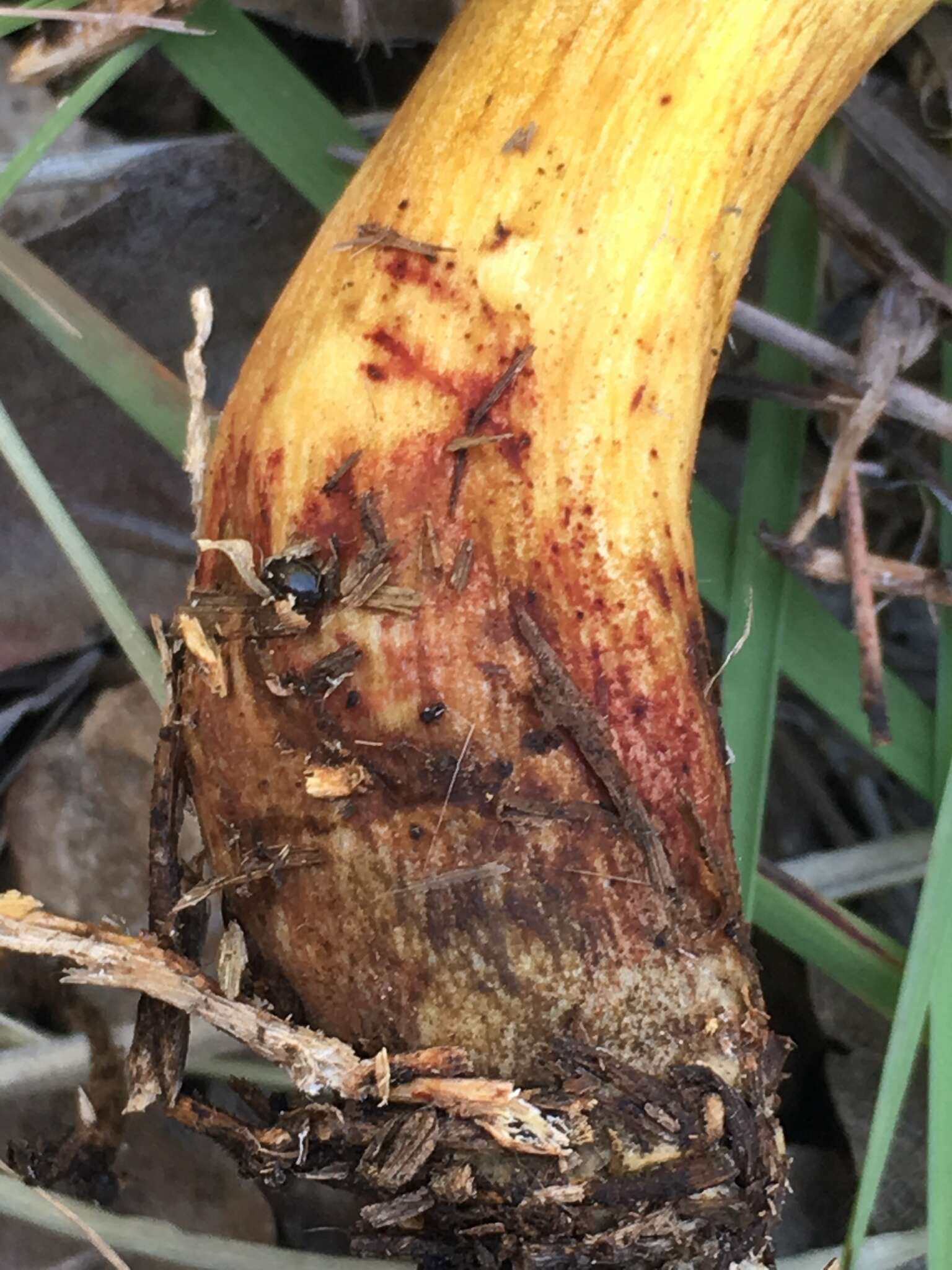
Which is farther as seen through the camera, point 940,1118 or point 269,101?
point 269,101

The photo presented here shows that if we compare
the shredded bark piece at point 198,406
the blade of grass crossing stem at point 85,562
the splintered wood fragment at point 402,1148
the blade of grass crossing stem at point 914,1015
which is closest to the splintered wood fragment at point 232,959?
the splintered wood fragment at point 402,1148

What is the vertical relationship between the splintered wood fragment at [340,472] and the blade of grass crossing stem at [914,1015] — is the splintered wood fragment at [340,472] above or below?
above

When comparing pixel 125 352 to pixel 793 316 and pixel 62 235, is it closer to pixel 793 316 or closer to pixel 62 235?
pixel 62 235

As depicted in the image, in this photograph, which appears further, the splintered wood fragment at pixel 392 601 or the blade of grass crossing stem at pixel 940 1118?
the blade of grass crossing stem at pixel 940 1118

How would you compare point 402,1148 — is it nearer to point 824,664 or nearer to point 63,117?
point 824,664

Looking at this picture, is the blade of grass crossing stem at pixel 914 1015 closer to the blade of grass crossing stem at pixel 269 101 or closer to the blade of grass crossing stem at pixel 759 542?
the blade of grass crossing stem at pixel 759 542

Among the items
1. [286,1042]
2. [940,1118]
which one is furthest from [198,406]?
[940,1118]
